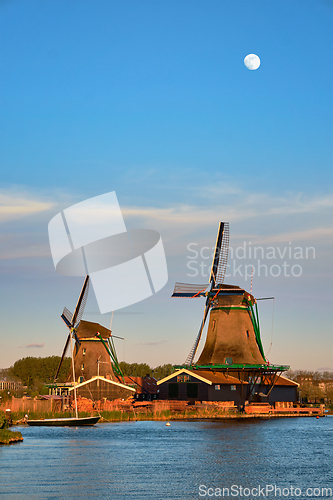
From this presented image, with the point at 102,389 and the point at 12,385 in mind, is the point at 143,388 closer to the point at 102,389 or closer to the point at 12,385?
the point at 102,389

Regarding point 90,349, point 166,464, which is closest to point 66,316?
point 90,349

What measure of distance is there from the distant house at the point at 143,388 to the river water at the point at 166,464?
2542 centimetres

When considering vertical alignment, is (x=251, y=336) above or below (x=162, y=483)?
above

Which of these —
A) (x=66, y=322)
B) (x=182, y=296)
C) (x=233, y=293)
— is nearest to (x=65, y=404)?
(x=66, y=322)

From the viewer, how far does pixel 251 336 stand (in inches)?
2527

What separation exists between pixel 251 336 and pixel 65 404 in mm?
19945

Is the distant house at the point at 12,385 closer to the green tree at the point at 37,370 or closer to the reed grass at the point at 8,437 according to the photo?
the green tree at the point at 37,370

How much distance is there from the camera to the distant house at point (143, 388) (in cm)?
7225

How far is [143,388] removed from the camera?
74625mm

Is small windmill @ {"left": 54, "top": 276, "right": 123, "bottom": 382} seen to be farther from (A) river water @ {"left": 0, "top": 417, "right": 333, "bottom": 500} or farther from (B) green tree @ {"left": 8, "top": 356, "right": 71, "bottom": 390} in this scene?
(B) green tree @ {"left": 8, "top": 356, "right": 71, "bottom": 390}

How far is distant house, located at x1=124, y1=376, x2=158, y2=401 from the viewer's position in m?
72.2

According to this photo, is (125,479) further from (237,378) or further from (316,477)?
(237,378)

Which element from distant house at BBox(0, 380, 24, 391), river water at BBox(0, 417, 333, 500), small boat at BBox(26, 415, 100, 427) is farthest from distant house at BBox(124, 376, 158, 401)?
distant house at BBox(0, 380, 24, 391)

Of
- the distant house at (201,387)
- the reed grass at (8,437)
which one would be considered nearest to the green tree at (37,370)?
the distant house at (201,387)
